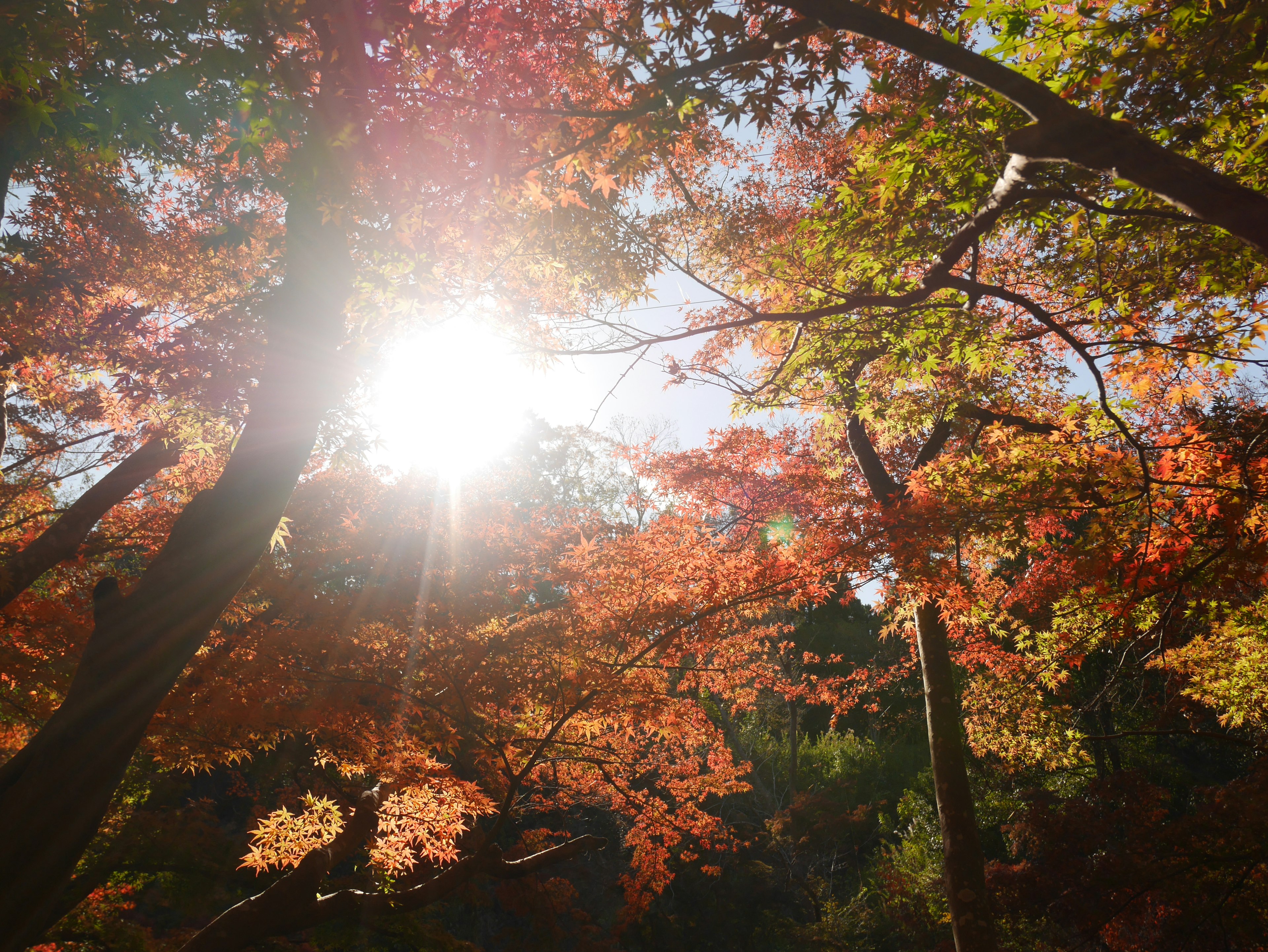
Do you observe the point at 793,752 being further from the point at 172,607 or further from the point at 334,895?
the point at 172,607

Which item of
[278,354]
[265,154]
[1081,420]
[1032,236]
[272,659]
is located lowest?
[272,659]

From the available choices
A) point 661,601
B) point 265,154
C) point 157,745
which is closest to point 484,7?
point 265,154

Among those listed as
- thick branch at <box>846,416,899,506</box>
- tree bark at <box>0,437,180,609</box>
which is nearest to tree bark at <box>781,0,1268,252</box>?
thick branch at <box>846,416,899,506</box>

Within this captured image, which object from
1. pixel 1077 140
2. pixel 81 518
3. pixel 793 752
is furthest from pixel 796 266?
pixel 793 752

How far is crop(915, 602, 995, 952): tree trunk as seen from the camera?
4883mm

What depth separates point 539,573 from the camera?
557 cm

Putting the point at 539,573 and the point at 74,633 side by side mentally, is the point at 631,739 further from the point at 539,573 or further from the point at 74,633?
the point at 74,633

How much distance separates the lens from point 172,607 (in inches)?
114

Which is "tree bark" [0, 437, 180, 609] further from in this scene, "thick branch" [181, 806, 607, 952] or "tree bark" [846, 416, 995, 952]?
"tree bark" [846, 416, 995, 952]

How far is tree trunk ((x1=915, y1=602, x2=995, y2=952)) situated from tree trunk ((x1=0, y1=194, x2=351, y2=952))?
19.0 ft

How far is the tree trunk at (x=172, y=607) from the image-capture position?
247 cm

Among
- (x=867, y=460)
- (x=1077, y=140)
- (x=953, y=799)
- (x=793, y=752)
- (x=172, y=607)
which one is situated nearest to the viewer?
(x=1077, y=140)

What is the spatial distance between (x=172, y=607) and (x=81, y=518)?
348 centimetres

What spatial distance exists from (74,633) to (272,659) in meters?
1.64
